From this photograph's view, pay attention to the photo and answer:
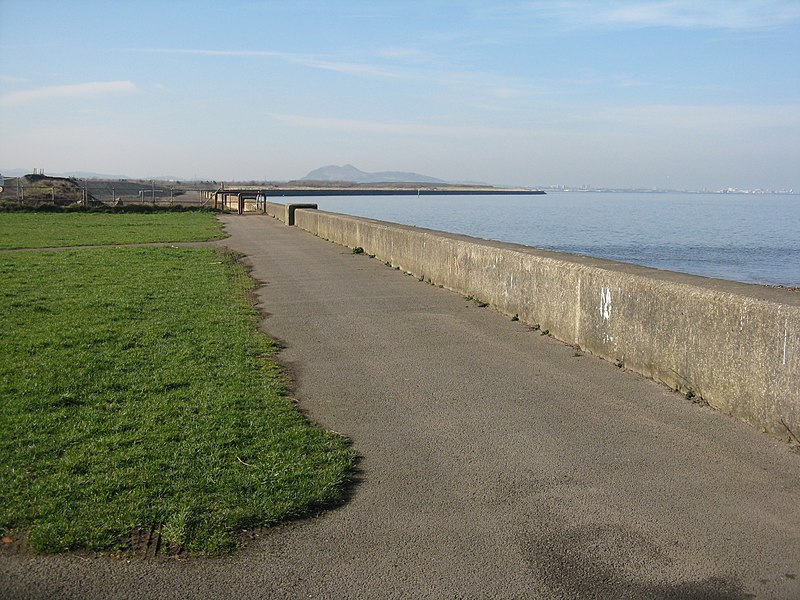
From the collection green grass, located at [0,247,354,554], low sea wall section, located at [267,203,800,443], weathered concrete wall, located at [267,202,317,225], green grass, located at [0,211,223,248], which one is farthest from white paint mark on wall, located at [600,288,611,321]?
weathered concrete wall, located at [267,202,317,225]

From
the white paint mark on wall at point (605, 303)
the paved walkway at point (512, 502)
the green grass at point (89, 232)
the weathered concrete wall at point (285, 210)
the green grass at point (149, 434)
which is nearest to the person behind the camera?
the paved walkway at point (512, 502)

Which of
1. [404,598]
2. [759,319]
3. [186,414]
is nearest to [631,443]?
[759,319]

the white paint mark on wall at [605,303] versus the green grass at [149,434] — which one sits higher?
the white paint mark on wall at [605,303]

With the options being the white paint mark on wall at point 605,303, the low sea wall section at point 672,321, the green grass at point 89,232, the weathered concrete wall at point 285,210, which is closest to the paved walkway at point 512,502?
the low sea wall section at point 672,321

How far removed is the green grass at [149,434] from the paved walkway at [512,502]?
24cm

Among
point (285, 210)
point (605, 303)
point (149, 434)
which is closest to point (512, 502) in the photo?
point (149, 434)

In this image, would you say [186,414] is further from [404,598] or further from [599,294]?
[599,294]

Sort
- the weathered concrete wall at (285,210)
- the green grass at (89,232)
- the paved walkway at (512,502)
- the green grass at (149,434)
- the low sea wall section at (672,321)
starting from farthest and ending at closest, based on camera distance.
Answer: the weathered concrete wall at (285,210) → the green grass at (89,232) → the low sea wall section at (672,321) → the green grass at (149,434) → the paved walkway at (512,502)

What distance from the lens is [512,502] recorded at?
467 centimetres

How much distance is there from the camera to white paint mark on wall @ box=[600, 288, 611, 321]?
807cm

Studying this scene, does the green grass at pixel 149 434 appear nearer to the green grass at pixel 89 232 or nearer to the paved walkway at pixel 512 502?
the paved walkway at pixel 512 502

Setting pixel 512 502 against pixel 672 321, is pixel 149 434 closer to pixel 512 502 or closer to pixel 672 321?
pixel 512 502

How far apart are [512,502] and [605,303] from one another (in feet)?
12.6

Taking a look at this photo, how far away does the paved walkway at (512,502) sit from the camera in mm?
3760
